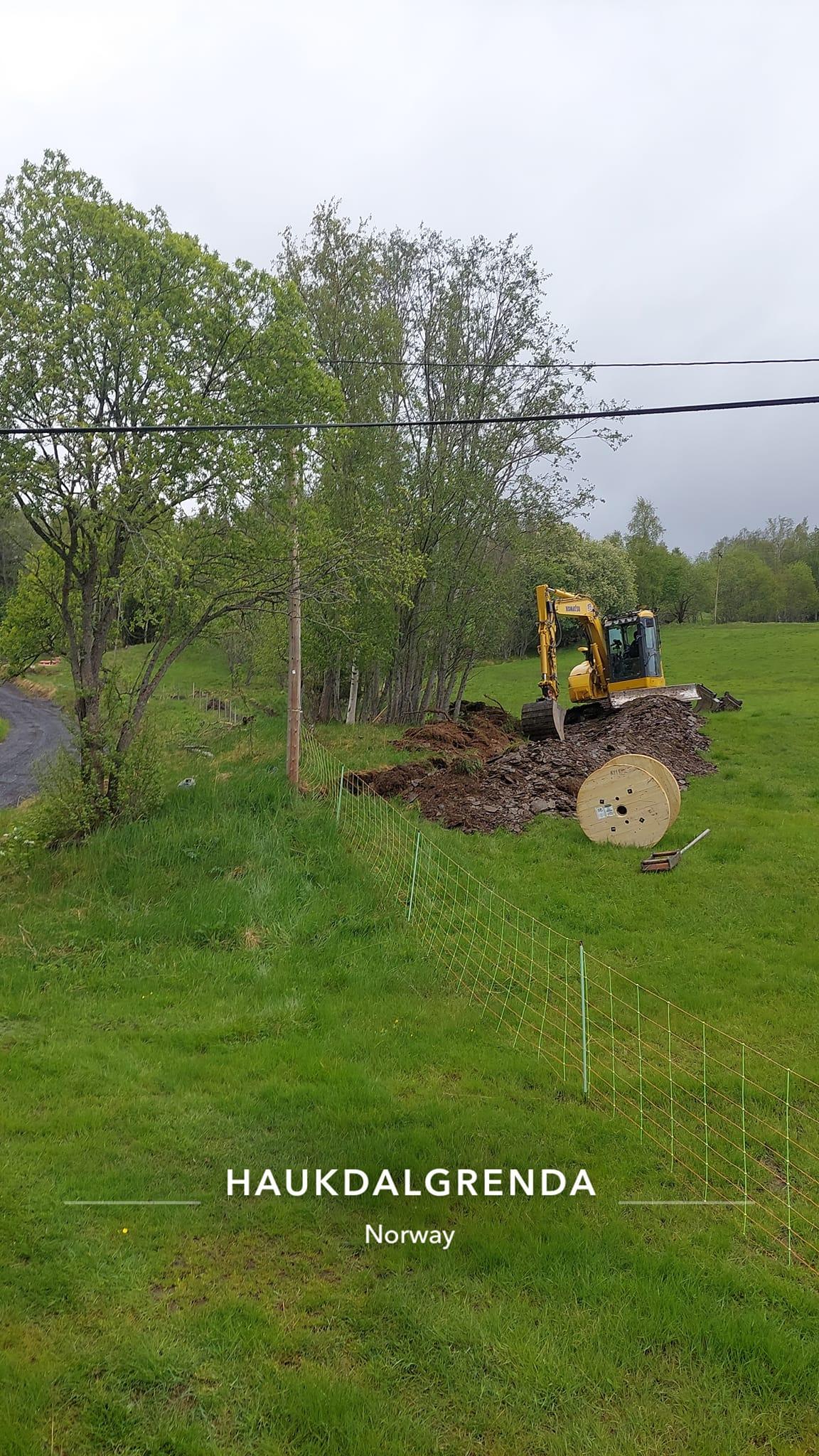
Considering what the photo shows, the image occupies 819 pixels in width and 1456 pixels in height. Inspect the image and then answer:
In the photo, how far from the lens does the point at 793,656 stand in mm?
39969

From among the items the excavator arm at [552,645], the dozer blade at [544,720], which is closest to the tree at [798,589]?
the excavator arm at [552,645]

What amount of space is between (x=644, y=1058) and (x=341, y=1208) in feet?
9.36

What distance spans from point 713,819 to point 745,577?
61.8 m

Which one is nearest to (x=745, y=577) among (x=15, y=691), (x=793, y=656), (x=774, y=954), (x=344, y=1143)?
(x=793, y=656)

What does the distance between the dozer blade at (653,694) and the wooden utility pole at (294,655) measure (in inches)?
417

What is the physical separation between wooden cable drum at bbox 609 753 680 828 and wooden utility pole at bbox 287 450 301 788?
549 centimetres

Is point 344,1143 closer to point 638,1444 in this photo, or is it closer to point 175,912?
point 638,1444

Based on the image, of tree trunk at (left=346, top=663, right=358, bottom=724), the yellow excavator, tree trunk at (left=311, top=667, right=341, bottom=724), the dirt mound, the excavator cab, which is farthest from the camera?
tree trunk at (left=346, top=663, right=358, bottom=724)

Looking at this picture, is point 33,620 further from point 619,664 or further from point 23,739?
point 23,739

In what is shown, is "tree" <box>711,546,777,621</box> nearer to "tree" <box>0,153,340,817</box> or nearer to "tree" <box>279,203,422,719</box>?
"tree" <box>279,203,422,719</box>

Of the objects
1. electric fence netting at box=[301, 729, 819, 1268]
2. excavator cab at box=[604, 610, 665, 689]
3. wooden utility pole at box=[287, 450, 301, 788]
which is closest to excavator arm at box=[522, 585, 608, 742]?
excavator cab at box=[604, 610, 665, 689]

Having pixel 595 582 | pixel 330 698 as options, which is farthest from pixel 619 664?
pixel 595 582

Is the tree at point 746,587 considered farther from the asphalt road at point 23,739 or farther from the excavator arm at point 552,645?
the asphalt road at point 23,739

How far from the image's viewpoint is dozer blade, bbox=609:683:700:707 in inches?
835
